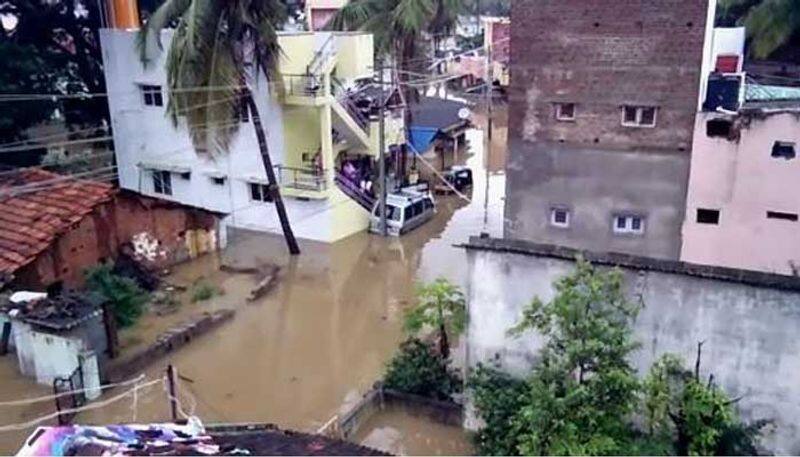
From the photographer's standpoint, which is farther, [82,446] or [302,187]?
[302,187]

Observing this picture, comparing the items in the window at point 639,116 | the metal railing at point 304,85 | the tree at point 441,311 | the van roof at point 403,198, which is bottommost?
the van roof at point 403,198

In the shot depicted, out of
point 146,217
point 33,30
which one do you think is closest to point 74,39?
point 33,30

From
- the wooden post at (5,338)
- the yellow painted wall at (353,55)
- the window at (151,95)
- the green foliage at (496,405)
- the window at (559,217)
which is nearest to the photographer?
the green foliage at (496,405)

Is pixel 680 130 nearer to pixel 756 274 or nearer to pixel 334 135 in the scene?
pixel 756 274

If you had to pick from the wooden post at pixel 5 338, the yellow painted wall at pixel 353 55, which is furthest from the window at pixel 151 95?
the wooden post at pixel 5 338

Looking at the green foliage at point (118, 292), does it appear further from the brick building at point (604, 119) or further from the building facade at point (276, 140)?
the brick building at point (604, 119)

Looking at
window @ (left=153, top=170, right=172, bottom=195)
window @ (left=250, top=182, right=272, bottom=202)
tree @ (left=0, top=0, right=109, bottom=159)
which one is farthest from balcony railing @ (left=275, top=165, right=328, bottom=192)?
tree @ (left=0, top=0, right=109, bottom=159)
